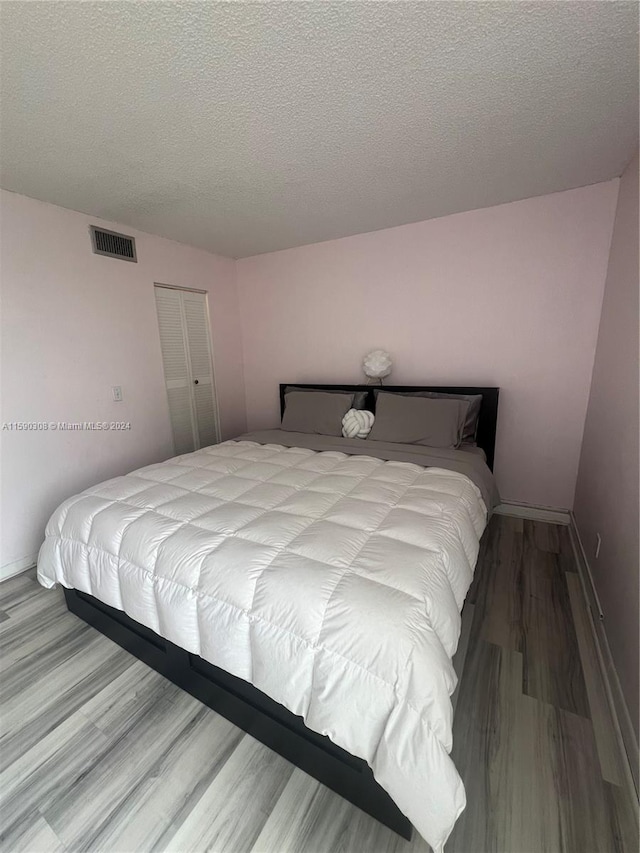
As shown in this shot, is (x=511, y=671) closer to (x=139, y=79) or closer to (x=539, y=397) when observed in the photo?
(x=539, y=397)

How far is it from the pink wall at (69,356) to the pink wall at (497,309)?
55.4 inches

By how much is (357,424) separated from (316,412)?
1.28ft

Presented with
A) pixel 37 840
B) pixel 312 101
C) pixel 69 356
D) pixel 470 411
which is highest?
pixel 312 101

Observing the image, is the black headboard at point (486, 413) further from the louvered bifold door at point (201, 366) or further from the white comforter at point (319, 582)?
the louvered bifold door at point (201, 366)

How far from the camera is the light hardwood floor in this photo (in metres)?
0.99

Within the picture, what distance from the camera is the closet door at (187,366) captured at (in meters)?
3.09

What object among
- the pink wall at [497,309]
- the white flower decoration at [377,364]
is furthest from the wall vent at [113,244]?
the white flower decoration at [377,364]

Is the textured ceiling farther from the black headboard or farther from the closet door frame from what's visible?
the black headboard

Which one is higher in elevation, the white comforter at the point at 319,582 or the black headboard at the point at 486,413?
the black headboard at the point at 486,413

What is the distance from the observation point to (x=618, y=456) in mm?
1618

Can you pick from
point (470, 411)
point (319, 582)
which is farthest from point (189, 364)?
point (319, 582)

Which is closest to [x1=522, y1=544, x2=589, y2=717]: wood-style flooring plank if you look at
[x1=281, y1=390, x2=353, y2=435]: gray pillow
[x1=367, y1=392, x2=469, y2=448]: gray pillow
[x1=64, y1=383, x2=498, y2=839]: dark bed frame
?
[x1=64, y1=383, x2=498, y2=839]: dark bed frame

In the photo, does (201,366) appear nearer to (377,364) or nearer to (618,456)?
(377,364)

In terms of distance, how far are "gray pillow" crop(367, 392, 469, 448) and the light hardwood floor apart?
1.09 m
